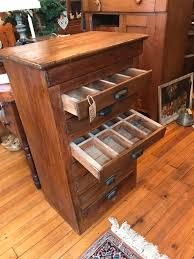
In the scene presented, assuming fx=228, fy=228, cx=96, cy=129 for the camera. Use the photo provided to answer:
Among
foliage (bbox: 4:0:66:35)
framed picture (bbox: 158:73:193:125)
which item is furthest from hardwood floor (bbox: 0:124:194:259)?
foliage (bbox: 4:0:66:35)

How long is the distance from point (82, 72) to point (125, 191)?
0.86 metres

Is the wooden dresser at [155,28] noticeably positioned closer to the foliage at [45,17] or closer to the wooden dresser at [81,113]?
the foliage at [45,17]

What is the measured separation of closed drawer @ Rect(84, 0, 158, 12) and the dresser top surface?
0.77 meters

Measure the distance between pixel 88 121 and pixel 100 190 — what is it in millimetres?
433

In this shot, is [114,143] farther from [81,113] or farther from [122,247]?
[122,247]

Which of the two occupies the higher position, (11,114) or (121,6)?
(121,6)

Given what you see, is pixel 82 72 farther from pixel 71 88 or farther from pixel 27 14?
pixel 27 14

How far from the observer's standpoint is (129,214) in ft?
4.45

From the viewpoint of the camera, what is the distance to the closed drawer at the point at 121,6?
170 cm

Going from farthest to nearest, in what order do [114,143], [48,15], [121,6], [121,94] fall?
[121,6], [48,15], [114,143], [121,94]

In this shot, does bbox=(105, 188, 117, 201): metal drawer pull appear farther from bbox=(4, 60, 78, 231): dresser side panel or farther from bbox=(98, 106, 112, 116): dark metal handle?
bbox=(98, 106, 112, 116): dark metal handle

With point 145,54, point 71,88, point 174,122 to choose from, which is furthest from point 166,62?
point 71,88

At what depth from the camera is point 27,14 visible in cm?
154

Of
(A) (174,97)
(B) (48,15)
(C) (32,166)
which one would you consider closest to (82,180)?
(C) (32,166)
